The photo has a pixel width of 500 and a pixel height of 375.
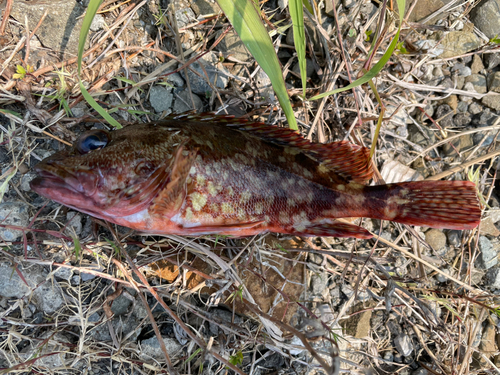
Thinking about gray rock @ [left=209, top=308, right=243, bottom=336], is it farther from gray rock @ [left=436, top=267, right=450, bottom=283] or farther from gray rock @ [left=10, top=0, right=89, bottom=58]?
gray rock @ [left=10, top=0, right=89, bottom=58]

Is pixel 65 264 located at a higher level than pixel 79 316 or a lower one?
higher

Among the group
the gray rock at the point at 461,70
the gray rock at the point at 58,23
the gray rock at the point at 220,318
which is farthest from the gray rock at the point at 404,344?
the gray rock at the point at 58,23

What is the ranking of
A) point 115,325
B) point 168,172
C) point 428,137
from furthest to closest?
1. point 428,137
2. point 115,325
3. point 168,172

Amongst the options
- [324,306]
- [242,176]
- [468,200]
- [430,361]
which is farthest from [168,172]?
[430,361]

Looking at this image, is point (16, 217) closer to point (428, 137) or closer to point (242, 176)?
point (242, 176)

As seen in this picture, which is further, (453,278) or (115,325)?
(453,278)

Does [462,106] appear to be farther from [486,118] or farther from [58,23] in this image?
[58,23]

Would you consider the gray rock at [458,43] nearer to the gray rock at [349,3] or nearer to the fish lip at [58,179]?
the gray rock at [349,3]
